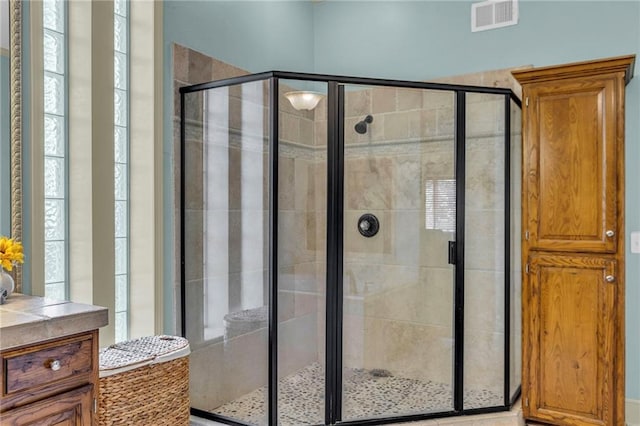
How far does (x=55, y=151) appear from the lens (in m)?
2.14

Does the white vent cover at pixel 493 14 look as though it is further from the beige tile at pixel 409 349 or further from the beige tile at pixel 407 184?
the beige tile at pixel 409 349

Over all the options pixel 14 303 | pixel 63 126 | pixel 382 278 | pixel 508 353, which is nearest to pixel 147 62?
pixel 63 126

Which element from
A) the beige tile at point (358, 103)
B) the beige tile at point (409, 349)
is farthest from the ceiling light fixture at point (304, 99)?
the beige tile at point (409, 349)

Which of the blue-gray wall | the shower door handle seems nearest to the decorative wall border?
the blue-gray wall

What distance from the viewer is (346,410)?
2578 mm

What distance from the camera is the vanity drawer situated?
4.37 feet

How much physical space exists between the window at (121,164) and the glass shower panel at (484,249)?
1797mm

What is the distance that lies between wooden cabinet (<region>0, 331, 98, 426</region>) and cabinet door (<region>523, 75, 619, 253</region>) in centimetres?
212

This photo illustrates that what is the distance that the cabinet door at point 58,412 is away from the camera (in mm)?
1346

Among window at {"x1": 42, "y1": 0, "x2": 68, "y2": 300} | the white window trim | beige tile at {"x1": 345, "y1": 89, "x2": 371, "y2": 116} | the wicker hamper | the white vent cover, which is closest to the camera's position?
the wicker hamper

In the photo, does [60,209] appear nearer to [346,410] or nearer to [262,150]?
[262,150]

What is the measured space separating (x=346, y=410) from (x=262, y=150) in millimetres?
1402


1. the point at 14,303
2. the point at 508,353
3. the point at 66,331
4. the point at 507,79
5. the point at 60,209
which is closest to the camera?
the point at 66,331

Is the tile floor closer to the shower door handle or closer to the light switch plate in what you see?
the shower door handle
